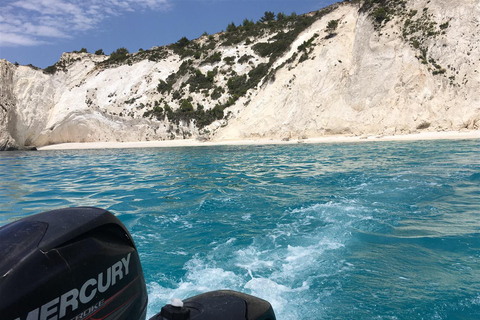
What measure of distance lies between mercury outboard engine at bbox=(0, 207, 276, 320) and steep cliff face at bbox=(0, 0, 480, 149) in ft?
88.2

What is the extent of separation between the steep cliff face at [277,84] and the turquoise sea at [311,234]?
17673 millimetres

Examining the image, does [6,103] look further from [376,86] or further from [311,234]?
[311,234]

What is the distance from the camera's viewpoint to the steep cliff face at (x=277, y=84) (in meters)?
26.8

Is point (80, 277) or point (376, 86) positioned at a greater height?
point (376, 86)

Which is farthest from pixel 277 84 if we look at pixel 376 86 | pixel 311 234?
pixel 311 234

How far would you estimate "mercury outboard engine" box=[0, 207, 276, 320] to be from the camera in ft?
5.23

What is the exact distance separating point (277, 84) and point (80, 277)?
32491mm

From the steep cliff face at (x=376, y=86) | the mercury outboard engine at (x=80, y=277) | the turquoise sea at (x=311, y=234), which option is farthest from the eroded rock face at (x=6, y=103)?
the mercury outboard engine at (x=80, y=277)

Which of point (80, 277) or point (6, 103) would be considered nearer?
point (80, 277)

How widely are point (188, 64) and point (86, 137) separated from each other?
15072 mm

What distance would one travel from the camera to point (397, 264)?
4.14 meters

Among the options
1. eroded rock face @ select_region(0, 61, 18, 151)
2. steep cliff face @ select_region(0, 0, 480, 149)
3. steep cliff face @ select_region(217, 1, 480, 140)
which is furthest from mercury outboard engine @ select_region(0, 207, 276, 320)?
eroded rock face @ select_region(0, 61, 18, 151)

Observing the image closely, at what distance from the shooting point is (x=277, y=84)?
32906mm

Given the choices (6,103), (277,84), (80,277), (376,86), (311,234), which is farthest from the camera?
(6,103)
